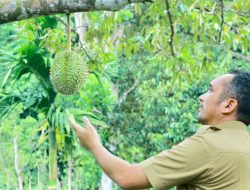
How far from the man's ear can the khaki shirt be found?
0.09 meters

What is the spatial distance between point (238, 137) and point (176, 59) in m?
1.47

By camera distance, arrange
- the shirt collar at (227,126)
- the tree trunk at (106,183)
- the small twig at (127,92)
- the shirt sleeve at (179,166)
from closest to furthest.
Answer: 1. the shirt sleeve at (179,166)
2. the shirt collar at (227,126)
3. the small twig at (127,92)
4. the tree trunk at (106,183)

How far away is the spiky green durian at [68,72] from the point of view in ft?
7.89

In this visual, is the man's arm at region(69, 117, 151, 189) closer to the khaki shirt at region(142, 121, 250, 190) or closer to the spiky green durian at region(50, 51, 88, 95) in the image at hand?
the khaki shirt at region(142, 121, 250, 190)

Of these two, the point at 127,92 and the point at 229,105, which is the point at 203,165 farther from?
the point at 127,92

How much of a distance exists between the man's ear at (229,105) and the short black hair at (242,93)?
0.5 inches

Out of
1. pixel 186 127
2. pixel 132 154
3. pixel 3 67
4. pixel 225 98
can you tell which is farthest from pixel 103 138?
pixel 225 98

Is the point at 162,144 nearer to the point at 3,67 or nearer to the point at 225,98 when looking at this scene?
the point at 3,67

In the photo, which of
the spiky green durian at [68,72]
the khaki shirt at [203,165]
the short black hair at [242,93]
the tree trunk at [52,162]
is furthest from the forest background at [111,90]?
the khaki shirt at [203,165]

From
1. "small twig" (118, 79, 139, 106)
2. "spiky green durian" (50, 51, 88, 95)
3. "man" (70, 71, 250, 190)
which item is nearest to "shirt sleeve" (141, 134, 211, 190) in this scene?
"man" (70, 71, 250, 190)

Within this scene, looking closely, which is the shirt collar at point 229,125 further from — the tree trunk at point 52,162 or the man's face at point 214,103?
the tree trunk at point 52,162

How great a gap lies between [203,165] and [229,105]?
22 centimetres

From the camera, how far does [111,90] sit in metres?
7.86

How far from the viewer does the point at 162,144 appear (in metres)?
7.59
